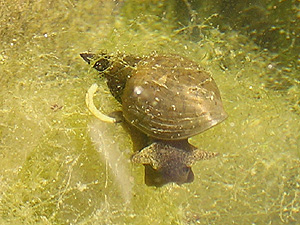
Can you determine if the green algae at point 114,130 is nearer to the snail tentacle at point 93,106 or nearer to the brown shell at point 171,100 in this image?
the snail tentacle at point 93,106

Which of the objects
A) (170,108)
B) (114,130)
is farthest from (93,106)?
(170,108)

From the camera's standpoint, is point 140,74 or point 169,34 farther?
point 169,34

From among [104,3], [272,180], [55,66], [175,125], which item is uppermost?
[104,3]

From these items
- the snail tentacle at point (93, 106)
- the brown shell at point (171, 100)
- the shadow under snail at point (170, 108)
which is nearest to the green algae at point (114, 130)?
the snail tentacle at point (93, 106)

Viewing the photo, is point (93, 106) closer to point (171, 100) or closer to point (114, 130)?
point (114, 130)

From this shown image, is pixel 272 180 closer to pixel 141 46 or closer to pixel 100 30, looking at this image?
pixel 141 46

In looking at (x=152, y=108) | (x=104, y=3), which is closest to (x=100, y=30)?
(x=104, y=3)
